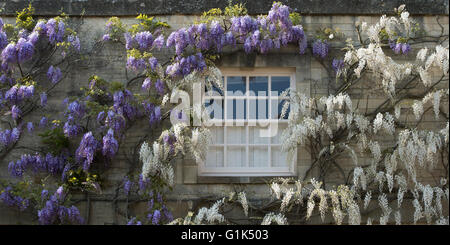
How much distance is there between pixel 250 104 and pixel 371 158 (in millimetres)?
1591

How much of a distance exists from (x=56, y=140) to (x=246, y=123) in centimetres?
226

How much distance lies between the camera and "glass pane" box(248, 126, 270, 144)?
7.79 metres

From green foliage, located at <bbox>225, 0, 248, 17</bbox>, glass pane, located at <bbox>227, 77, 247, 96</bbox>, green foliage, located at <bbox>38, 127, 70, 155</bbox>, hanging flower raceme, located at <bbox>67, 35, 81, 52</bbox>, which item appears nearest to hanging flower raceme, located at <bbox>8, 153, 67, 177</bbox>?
green foliage, located at <bbox>38, 127, 70, 155</bbox>

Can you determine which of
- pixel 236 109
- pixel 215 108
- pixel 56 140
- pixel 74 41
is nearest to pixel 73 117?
pixel 56 140

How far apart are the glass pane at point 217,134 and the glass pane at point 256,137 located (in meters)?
0.34

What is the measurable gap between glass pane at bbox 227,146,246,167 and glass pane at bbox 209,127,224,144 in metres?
0.15

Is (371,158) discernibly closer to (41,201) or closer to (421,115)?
(421,115)

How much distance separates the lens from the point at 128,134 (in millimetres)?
7684

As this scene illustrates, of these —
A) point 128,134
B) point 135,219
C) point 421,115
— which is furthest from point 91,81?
point 421,115

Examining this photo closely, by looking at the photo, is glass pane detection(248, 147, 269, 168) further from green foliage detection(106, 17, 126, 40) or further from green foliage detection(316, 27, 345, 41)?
green foliage detection(106, 17, 126, 40)

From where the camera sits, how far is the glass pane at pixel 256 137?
779 centimetres

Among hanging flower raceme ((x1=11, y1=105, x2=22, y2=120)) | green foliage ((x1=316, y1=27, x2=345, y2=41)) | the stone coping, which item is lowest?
hanging flower raceme ((x1=11, y1=105, x2=22, y2=120))

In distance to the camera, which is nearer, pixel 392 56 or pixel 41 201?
pixel 41 201
